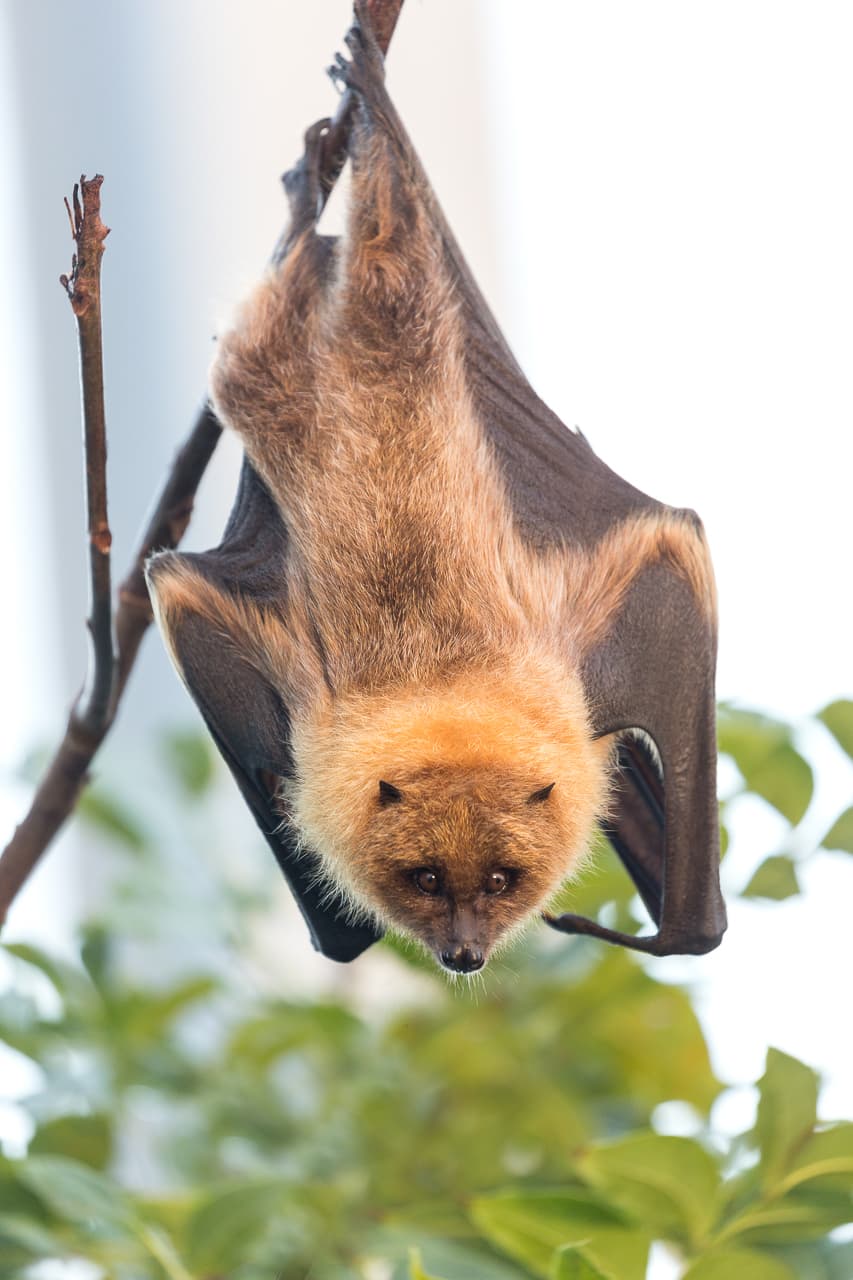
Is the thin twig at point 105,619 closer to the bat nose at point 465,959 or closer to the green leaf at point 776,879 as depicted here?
the bat nose at point 465,959

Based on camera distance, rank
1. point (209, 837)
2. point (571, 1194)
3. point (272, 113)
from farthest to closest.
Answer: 1. point (272, 113)
2. point (209, 837)
3. point (571, 1194)

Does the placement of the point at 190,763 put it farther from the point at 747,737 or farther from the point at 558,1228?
the point at 558,1228

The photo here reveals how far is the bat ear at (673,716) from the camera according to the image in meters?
1.70

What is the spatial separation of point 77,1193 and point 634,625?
98 centimetres

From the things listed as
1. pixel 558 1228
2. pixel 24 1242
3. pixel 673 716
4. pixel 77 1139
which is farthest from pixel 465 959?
pixel 77 1139

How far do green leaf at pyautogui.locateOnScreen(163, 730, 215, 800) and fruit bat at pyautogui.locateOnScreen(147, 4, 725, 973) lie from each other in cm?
82

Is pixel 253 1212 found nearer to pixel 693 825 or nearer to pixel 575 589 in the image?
pixel 693 825

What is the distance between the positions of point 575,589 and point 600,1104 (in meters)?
1.12

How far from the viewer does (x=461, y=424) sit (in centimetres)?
183

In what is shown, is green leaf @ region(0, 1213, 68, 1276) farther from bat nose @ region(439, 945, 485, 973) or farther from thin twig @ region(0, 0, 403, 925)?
bat nose @ region(439, 945, 485, 973)

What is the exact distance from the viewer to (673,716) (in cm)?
177

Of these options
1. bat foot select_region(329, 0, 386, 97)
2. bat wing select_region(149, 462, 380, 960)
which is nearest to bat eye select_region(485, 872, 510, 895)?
bat wing select_region(149, 462, 380, 960)

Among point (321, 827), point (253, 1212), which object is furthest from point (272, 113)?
point (253, 1212)

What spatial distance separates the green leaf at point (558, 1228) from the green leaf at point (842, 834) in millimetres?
528
